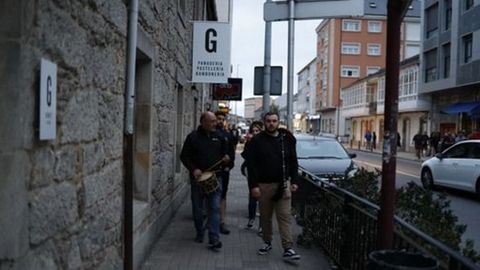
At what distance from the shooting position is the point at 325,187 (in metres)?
7.94

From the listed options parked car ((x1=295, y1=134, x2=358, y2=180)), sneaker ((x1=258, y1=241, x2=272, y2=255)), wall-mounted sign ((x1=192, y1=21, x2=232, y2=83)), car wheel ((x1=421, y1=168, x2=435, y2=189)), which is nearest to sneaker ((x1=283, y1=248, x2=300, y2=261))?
sneaker ((x1=258, y1=241, x2=272, y2=255))

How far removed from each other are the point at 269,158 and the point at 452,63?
31926mm

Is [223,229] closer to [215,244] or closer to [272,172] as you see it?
[215,244]

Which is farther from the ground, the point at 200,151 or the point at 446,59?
the point at 446,59

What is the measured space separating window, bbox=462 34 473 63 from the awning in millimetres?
2645

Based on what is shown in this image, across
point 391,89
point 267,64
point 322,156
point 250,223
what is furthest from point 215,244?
point 322,156

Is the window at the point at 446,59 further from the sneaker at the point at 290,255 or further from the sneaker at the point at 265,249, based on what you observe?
the sneaker at the point at 290,255

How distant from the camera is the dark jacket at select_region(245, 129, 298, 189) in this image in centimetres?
723

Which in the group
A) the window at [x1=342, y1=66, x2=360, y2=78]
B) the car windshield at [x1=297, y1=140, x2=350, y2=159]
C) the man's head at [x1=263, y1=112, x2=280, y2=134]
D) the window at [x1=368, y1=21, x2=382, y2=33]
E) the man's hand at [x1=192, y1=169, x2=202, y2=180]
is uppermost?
the window at [x1=368, y1=21, x2=382, y2=33]

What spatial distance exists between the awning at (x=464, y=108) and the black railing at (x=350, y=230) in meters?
26.4

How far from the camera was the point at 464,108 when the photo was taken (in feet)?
112

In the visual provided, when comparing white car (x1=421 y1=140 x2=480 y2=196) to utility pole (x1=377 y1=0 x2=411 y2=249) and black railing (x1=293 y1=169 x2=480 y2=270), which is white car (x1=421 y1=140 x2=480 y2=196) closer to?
black railing (x1=293 y1=169 x2=480 y2=270)

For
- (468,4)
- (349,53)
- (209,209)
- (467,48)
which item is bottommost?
(209,209)

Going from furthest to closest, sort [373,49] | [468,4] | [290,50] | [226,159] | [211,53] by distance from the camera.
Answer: [373,49] < [468,4] < [211,53] < [290,50] < [226,159]
